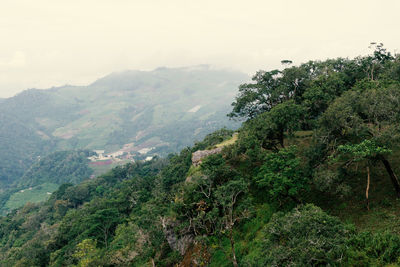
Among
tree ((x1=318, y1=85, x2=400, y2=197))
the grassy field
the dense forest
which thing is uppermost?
tree ((x1=318, y1=85, x2=400, y2=197))

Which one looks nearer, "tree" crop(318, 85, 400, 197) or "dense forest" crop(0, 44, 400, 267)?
"dense forest" crop(0, 44, 400, 267)

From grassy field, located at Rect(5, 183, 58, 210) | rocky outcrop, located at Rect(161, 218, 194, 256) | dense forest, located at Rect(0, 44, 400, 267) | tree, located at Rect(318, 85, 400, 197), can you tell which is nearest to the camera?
dense forest, located at Rect(0, 44, 400, 267)

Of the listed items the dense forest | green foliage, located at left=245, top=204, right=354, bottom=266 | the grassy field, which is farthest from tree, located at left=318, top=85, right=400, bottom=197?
the grassy field

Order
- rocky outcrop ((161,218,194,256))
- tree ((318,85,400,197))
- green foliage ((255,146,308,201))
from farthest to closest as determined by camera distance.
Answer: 1. rocky outcrop ((161,218,194,256))
2. green foliage ((255,146,308,201))
3. tree ((318,85,400,197))

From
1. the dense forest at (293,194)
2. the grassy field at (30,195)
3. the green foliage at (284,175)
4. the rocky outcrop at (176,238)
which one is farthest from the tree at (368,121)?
the grassy field at (30,195)

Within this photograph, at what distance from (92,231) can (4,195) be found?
170 metres

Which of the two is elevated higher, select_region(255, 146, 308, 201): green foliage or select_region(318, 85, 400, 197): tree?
select_region(318, 85, 400, 197): tree

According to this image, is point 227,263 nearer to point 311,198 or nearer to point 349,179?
point 311,198

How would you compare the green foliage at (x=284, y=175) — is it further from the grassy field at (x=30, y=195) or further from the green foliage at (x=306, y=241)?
the grassy field at (x=30, y=195)

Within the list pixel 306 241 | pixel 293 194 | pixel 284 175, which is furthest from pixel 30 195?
pixel 306 241

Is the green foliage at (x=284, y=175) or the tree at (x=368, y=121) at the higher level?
the tree at (x=368, y=121)

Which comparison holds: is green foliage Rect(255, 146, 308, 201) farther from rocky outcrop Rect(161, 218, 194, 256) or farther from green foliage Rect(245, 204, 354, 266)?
rocky outcrop Rect(161, 218, 194, 256)

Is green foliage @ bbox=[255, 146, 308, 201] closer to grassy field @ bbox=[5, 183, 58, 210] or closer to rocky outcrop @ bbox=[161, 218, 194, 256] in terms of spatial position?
rocky outcrop @ bbox=[161, 218, 194, 256]

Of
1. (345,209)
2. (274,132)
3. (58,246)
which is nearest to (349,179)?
(345,209)
